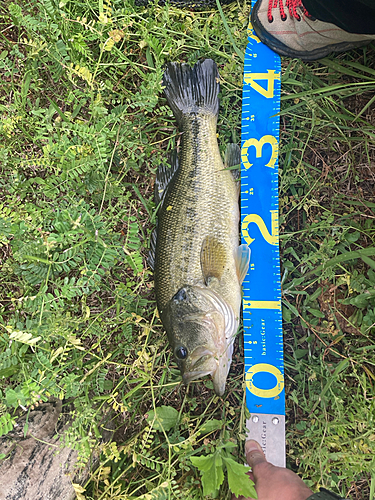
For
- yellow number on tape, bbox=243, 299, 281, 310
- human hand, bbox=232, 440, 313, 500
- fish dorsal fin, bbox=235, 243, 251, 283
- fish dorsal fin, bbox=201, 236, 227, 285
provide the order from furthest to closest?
yellow number on tape, bbox=243, 299, 281, 310
fish dorsal fin, bbox=235, 243, 251, 283
fish dorsal fin, bbox=201, 236, 227, 285
human hand, bbox=232, 440, 313, 500

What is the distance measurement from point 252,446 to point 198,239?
169 centimetres

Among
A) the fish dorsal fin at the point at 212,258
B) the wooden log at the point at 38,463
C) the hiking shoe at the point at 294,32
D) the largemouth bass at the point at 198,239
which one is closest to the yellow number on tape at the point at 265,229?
the largemouth bass at the point at 198,239

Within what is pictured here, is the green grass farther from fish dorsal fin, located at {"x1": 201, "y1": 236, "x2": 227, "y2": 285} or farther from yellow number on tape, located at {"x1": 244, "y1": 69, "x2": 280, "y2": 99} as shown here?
fish dorsal fin, located at {"x1": 201, "y1": 236, "x2": 227, "y2": 285}

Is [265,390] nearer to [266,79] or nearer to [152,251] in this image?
[152,251]

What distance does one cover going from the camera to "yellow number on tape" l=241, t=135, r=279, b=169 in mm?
2805

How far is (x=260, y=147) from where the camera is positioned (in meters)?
2.82

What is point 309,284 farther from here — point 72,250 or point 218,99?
point 72,250

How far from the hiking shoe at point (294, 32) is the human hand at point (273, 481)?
322cm

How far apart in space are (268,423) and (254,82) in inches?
111

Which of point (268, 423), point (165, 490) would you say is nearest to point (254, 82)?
point (268, 423)

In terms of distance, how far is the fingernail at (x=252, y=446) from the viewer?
2613mm

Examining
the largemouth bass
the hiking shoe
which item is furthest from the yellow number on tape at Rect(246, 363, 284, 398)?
the hiking shoe

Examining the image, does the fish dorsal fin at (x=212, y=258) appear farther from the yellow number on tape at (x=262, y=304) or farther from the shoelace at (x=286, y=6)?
the shoelace at (x=286, y=6)

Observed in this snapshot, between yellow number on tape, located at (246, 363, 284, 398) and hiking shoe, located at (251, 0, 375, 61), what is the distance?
8.44 feet
